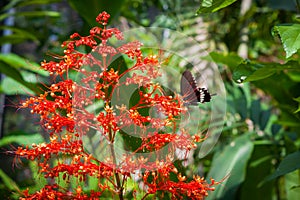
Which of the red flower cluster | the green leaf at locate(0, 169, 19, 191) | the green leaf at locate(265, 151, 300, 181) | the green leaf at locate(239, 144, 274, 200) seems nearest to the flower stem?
the red flower cluster

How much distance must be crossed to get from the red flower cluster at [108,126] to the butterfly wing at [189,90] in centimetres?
2

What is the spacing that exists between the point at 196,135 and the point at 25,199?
0.70 feet

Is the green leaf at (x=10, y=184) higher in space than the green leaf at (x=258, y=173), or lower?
higher

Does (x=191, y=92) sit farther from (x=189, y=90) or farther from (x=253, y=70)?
(x=253, y=70)

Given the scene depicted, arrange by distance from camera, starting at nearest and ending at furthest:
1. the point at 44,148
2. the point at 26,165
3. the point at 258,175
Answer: the point at 44,148 < the point at 26,165 < the point at 258,175

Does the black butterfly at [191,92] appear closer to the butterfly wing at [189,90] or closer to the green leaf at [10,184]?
the butterfly wing at [189,90]

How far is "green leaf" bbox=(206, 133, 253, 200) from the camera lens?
117 cm

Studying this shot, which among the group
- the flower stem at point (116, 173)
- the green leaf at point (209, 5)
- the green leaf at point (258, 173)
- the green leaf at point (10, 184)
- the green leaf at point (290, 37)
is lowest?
the green leaf at point (258, 173)

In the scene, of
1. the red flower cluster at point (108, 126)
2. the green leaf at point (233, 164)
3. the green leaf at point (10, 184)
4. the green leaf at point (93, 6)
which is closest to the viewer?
the red flower cluster at point (108, 126)

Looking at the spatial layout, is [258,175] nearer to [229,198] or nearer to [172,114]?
[229,198]

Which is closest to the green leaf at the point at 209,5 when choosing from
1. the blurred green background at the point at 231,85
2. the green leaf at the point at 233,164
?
the blurred green background at the point at 231,85

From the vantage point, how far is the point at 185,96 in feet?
1.83

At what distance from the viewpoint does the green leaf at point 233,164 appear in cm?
117

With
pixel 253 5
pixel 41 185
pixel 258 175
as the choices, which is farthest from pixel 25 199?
pixel 253 5
